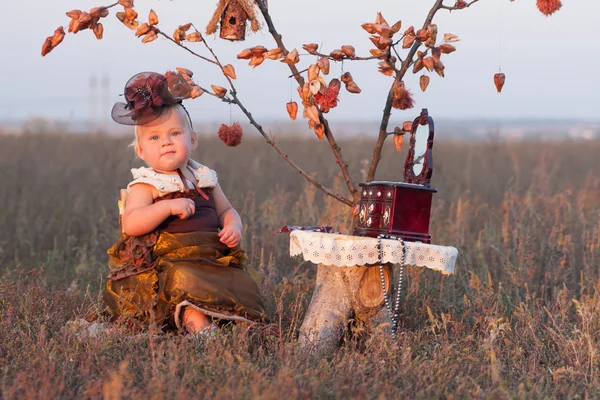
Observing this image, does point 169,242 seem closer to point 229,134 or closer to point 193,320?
point 193,320

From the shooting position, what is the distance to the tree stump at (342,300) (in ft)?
14.2

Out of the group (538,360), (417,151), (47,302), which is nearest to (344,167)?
(417,151)

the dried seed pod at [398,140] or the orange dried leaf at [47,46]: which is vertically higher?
the orange dried leaf at [47,46]

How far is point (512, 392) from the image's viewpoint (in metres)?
3.73

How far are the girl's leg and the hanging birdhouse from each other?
1.49 meters

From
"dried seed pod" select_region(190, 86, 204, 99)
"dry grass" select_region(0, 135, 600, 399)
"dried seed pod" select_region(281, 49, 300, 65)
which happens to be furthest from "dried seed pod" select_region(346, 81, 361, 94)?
"dry grass" select_region(0, 135, 600, 399)

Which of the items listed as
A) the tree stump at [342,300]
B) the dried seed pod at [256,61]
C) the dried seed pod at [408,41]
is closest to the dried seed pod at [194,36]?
the dried seed pod at [256,61]

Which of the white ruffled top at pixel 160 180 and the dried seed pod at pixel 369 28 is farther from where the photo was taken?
the white ruffled top at pixel 160 180

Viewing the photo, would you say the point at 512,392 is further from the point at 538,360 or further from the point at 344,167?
the point at 344,167

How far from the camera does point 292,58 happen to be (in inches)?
168

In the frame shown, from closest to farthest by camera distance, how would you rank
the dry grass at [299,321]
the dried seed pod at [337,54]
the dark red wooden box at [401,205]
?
the dry grass at [299,321] → the dark red wooden box at [401,205] → the dried seed pod at [337,54]

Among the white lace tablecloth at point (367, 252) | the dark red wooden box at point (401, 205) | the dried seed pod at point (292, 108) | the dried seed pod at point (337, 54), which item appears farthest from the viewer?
the dried seed pod at point (292, 108)

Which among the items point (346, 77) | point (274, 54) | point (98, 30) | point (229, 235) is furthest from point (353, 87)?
point (98, 30)

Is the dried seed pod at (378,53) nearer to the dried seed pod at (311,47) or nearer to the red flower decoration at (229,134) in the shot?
the dried seed pod at (311,47)
